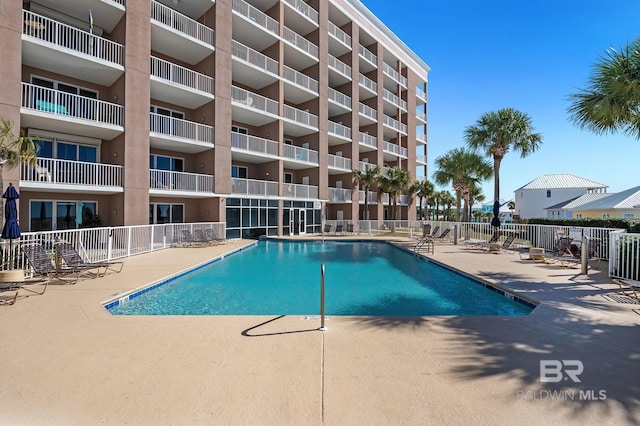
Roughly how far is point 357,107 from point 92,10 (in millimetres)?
20240

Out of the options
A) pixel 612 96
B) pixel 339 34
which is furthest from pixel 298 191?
pixel 612 96

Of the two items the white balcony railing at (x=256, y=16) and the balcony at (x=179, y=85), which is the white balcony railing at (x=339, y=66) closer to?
the white balcony railing at (x=256, y=16)

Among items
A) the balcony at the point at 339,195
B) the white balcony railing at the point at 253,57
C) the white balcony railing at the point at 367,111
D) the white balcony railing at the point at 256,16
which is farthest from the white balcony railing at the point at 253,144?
the white balcony railing at the point at 367,111

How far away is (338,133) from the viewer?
27547mm

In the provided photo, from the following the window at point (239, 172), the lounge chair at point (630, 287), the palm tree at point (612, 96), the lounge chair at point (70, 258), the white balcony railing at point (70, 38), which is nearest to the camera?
the lounge chair at point (630, 287)

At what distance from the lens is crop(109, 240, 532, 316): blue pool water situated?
6758 mm

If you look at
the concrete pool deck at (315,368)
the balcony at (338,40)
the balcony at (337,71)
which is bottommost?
the concrete pool deck at (315,368)

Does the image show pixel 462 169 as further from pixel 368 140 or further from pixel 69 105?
pixel 69 105

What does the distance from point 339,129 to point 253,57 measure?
9.61 meters

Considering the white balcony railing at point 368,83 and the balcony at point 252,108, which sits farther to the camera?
the white balcony railing at point 368,83

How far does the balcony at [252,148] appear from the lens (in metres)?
20.3

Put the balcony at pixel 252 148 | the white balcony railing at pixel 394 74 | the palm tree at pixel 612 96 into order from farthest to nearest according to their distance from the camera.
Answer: the white balcony railing at pixel 394 74 → the balcony at pixel 252 148 → the palm tree at pixel 612 96

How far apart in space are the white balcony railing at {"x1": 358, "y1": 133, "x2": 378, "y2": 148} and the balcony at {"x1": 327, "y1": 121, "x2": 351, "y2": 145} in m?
1.78

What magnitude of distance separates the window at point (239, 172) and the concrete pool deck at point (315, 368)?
1754cm
